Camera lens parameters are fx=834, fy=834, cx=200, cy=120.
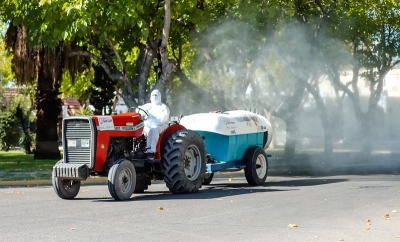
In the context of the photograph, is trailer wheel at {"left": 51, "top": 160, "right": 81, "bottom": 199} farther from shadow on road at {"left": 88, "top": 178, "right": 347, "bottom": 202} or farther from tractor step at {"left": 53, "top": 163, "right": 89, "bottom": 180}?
shadow on road at {"left": 88, "top": 178, "right": 347, "bottom": 202}

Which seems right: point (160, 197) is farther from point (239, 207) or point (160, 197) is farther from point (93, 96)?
point (93, 96)

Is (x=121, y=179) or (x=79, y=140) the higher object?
(x=79, y=140)

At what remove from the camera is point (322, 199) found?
15648mm

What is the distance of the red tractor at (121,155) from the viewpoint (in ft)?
51.0

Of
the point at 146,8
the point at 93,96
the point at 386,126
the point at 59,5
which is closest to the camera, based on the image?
the point at 59,5

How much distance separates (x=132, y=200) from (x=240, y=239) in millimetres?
5549

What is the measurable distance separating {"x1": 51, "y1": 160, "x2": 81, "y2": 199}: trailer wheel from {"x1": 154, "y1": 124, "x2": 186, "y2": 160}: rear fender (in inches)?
66.4

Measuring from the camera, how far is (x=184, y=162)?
675 inches

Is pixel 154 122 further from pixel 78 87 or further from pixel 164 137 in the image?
pixel 78 87

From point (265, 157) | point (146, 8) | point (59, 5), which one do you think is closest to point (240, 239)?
point (265, 157)

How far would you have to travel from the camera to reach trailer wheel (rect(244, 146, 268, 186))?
19.5 m

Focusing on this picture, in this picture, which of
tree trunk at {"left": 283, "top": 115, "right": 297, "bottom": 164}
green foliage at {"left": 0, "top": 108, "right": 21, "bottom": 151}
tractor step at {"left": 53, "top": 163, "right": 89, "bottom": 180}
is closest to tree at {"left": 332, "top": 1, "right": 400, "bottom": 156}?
tree trunk at {"left": 283, "top": 115, "right": 297, "bottom": 164}

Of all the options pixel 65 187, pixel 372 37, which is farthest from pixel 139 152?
pixel 372 37

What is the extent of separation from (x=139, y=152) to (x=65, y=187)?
160 centimetres
